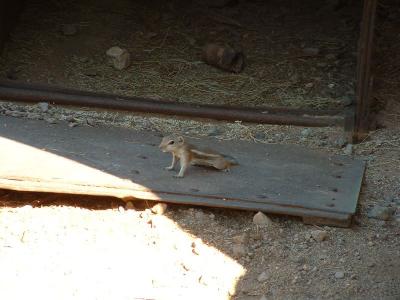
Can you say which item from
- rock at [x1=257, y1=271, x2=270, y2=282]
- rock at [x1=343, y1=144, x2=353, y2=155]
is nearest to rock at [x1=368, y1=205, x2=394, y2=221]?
rock at [x1=257, y1=271, x2=270, y2=282]

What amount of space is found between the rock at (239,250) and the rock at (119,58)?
3765 mm

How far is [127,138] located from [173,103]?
1.21 metres

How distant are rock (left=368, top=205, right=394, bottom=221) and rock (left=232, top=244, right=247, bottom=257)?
38.3 inches

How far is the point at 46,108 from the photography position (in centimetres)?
752

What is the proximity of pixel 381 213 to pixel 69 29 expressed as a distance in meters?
4.52

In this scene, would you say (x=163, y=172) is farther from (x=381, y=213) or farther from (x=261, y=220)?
(x=381, y=213)

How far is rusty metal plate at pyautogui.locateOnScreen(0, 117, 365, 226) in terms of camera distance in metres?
5.64

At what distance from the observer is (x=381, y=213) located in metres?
5.76

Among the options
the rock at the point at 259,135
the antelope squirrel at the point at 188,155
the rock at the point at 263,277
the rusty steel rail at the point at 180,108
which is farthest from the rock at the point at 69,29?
the rock at the point at 263,277

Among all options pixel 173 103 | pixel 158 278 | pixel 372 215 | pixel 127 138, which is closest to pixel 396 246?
pixel 372 215

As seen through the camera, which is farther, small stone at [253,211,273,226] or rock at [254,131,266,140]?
rock at [254,131,266,140]

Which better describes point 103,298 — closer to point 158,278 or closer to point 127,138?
point 158,278

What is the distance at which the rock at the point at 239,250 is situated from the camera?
17.4 ft

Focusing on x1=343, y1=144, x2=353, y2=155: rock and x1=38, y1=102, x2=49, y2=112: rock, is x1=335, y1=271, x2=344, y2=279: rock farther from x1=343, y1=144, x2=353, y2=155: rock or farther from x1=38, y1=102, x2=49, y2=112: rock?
x1=38, y1=102, x2=49, y2=112: rock
